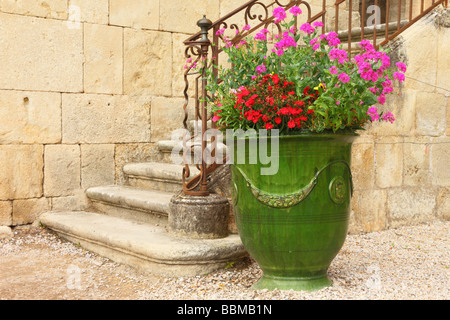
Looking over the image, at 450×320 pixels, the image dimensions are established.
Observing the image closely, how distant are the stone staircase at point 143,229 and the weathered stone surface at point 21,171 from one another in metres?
0.25

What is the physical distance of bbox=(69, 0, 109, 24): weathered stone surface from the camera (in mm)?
4395

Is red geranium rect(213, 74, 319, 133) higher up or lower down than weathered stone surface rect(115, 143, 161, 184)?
higher up

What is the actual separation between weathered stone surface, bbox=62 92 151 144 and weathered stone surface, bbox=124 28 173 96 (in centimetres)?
12

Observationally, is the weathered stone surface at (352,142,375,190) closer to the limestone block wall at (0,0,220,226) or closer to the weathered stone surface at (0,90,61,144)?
the limestone block wall at (0,0,220,226)

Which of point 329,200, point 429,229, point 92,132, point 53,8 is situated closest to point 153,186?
point 92,132

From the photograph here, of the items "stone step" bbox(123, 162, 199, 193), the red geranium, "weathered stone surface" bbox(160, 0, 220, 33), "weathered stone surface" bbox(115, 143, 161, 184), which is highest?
"weathered stone surface" bbox(160, 0, 220, 33)

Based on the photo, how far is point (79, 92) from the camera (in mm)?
4398

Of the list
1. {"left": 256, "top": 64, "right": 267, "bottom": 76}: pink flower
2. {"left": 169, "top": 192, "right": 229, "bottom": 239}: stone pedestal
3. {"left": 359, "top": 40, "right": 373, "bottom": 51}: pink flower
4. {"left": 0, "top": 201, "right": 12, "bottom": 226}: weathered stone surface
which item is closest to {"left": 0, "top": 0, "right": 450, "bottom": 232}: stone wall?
{"left": 0, "top": 201, "right": 12, "bottom": 226}: weathered stone surface

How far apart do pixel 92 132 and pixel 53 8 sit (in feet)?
3.36

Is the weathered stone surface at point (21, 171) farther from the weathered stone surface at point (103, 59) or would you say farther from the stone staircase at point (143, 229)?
the weathered stone surface at point (103, 59)

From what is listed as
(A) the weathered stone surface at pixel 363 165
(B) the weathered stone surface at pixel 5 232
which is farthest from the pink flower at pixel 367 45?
(B) the weathered stone surface at pixel 5 232

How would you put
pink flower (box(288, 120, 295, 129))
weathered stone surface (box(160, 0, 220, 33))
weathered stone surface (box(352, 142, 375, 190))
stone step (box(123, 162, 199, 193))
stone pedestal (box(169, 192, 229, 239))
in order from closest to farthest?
pink flower (box(288, 120, 295, 129))
stone pedestal (box(169, 192, 229, 239))
stone step (box(123, 162, 199, 193))
weathered stone surface (box(352, 142, 375, 190))
weathered stone surface (box(160, 0, 220, 33))

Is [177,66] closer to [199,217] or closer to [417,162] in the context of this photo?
[199,217]
